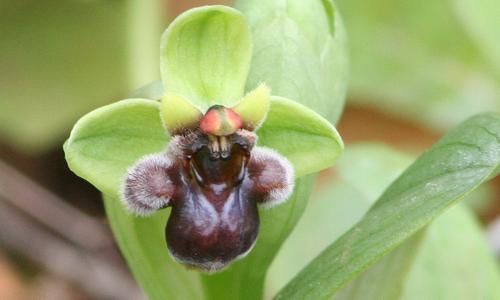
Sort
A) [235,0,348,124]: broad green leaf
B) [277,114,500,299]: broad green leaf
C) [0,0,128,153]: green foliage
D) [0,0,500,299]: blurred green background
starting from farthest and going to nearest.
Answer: [0,0,128,153]: green foliage
[0,0,500,299]: blurred green background
[235,0,348,124]: broad green leaf
[277,114,500,299]: broad green leaf

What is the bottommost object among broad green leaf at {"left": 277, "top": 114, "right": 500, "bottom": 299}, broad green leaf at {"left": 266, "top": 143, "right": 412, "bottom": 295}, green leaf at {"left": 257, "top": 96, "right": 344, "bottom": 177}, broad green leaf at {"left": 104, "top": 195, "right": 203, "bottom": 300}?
broad green leaf at {"left": 266, "top": 143, "right": 412, "bottom": 295}

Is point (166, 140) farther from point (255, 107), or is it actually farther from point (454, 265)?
point (454, 265)

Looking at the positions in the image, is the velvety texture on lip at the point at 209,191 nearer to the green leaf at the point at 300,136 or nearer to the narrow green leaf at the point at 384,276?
the green leaf at the point at 300,136

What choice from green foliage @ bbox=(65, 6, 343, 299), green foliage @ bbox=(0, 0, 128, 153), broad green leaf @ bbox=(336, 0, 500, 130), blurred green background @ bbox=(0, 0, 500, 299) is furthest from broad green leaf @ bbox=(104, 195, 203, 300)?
broad green leaf @ bbox=(336, 0, 500, 130)

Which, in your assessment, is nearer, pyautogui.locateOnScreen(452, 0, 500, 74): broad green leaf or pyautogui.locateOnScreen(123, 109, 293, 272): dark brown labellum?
pyautogui.locateOnScreen(123, 109, 293, 272): dark brown labellum

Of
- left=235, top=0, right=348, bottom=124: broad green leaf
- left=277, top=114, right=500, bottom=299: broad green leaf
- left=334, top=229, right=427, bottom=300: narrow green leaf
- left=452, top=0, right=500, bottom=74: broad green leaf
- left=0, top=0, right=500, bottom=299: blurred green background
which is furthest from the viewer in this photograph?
left=0, top=0, right=500, bottom=299: blurred green background

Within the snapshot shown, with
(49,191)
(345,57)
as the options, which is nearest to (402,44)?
(49,191)

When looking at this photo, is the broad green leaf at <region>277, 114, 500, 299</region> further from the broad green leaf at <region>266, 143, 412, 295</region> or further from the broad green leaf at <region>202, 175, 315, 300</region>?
the broad green leaf at <region>266, 143, 412, 295</region>
